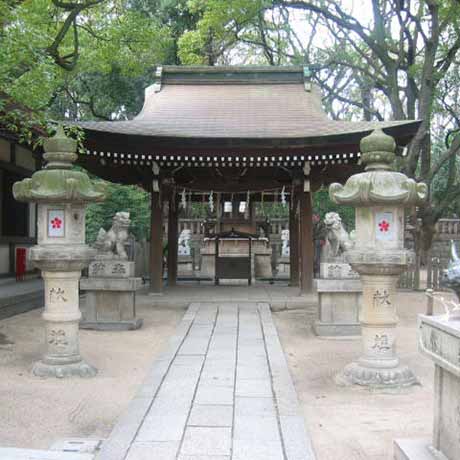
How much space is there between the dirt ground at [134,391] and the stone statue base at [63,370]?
0.37ft

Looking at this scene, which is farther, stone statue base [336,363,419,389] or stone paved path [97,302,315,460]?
stone statue base [336,363,419,389]

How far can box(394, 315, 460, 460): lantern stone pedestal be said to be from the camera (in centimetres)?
294

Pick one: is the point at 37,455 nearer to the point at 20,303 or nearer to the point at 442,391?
the point at 442,391

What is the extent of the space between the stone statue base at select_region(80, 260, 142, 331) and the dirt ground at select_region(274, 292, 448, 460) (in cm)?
267

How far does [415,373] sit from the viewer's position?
6242 millimetres

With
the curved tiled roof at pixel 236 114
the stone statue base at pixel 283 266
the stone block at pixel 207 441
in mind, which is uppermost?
the curved tiled roof at pixel 236 114

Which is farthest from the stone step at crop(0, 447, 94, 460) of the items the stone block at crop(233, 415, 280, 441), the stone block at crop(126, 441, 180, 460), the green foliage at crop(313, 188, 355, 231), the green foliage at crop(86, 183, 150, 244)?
the green foliage at crop(313, 188, 355, 231)

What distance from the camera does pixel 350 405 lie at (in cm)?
511

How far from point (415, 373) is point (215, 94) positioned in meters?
10.0

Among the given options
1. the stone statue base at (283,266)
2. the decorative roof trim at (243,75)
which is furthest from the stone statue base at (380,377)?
the stone statue base at (283,266)

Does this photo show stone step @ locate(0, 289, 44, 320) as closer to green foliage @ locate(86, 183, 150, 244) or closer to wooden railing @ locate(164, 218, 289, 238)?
green foliage @ locate(86, 183, 150, 244)

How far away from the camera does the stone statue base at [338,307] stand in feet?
27.6

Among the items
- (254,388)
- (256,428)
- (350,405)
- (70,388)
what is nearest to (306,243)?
(254,388)

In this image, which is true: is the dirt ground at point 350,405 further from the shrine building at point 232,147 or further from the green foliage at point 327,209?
the green foliage at point 327,209
